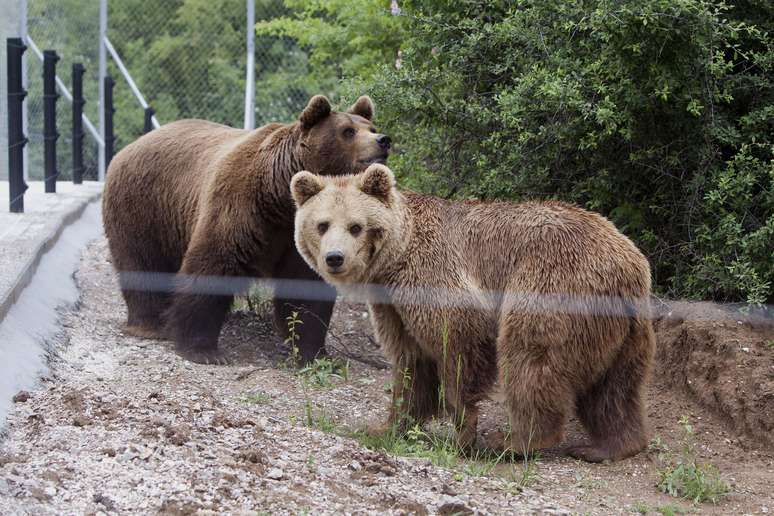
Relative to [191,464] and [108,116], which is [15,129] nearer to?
[108,116]

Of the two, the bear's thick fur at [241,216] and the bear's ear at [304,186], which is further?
the bear's thick fur at [241,216]

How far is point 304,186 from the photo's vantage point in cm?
514

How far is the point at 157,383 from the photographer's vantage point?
560 centimetres

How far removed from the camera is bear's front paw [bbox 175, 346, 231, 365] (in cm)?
657

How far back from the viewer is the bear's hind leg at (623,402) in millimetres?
5043

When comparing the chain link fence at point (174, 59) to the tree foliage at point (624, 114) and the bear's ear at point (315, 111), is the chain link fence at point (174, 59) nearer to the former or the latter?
the bear's ear at point (315, 111)

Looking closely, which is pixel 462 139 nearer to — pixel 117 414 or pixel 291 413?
pixel 291 413

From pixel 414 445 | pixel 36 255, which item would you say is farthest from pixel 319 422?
pixel 36 255

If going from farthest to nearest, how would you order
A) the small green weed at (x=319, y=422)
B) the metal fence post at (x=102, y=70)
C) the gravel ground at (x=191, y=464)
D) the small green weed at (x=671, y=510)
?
the metal fence post at (x=102, y=70) → the small green weed at (x=319, y=422) → the small green weed at (x=671, y=510) → the gravel ground at (x=191, y=464)

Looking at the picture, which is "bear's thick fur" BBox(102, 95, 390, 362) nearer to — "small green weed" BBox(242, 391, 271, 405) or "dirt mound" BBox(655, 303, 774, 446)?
"small green weed" BBox(242, 391, 271, 405)

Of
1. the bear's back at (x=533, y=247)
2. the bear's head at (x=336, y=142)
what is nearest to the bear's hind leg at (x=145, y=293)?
the bear's head at (x=336, y=142)

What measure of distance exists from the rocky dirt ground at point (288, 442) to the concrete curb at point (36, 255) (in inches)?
15.5

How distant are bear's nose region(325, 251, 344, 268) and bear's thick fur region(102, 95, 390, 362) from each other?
1708mm

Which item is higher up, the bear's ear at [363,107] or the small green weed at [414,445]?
the bear's ear at [363,107]
